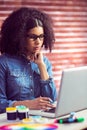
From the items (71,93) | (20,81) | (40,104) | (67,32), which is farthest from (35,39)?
(67,32)

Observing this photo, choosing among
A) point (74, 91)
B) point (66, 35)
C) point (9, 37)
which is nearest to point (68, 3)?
point (66, 35)

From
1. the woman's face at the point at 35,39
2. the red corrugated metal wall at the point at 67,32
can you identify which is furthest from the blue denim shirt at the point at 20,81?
the red corrugated metal wall at the point at 67,32

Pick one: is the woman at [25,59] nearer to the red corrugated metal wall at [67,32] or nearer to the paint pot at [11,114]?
the paint pot at [11,114]

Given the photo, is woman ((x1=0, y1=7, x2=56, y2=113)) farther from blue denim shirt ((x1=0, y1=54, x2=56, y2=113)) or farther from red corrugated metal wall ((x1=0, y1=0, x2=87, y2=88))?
red corrugated metal wall ((x1=0, y1=0, x2=87, y2=88))

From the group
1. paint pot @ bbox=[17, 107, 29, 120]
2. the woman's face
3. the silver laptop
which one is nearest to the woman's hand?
the silver laptop

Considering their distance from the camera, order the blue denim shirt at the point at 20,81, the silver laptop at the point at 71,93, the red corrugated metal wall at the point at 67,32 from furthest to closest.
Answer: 1. the red corrugated metal wall at the point at 67,32
2. the blue denim shirt at the point at 20,81
3. the silver laptop at the point at 71,93

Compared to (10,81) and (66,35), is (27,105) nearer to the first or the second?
(10,81)

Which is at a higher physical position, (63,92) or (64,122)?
(63,92)

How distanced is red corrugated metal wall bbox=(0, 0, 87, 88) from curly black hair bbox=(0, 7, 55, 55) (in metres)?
1.14

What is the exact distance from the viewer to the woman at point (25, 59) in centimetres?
268

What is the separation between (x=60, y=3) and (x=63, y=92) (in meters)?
2.17

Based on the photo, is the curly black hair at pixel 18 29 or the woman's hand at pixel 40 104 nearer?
the woman's hand at pixel 40 104

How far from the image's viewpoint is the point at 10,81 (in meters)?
2.65

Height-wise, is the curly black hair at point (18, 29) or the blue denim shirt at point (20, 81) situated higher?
the curly black hair at point (18, 29)
